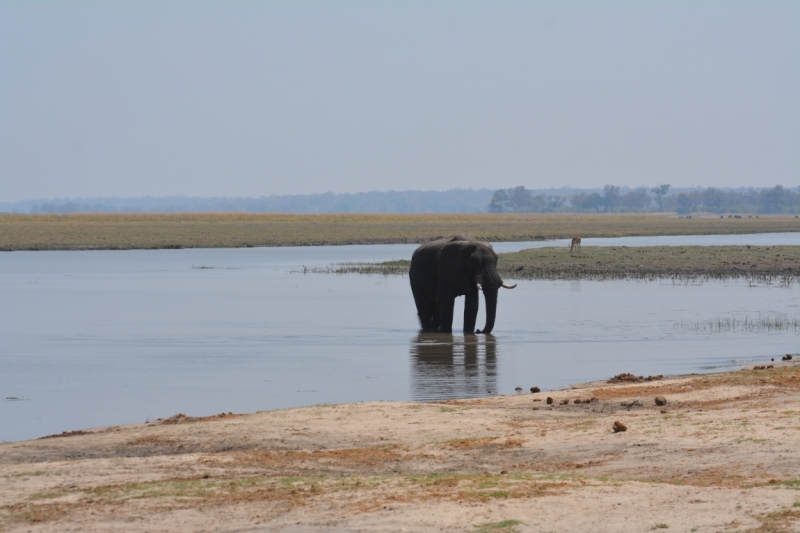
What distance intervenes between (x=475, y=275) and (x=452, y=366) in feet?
15.6

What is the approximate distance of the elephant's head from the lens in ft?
78.7

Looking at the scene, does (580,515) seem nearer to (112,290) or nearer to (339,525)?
(339,525)

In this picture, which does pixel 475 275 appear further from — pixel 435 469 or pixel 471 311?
pixel 435 469

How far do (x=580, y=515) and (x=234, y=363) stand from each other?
498 inches

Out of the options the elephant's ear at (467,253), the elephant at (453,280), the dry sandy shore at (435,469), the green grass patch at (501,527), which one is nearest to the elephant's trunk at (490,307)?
the elephant at (453,280)

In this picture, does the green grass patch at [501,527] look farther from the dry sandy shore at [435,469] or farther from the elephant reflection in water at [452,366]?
the elephant reflection in water at [452,366]

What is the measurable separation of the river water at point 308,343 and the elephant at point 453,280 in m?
0.86

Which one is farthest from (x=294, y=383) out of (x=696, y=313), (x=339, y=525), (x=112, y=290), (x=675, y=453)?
(x=112, y=290)

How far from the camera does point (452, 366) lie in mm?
19625

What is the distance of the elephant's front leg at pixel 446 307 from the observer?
24.6 metres

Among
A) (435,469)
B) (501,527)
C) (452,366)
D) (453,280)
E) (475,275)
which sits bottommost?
(452,366)

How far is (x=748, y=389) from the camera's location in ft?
46.5

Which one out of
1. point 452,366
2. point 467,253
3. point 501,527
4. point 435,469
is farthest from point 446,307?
point 501,527

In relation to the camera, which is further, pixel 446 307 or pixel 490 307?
pixel 446 307
